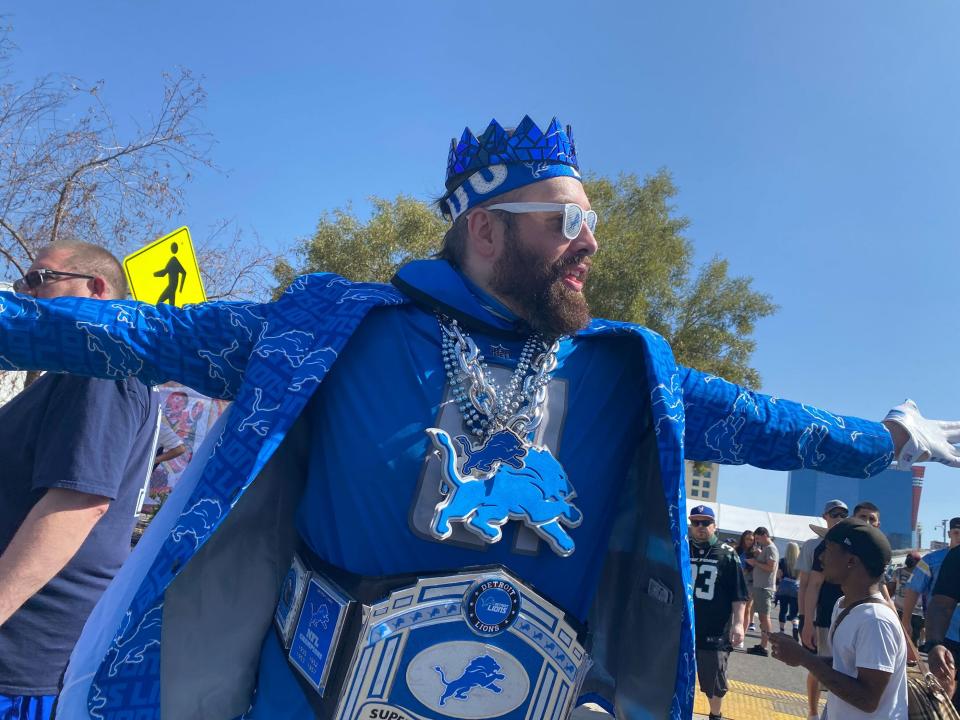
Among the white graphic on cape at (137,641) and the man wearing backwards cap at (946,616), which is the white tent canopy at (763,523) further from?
the white graphic on cape at (137,641)

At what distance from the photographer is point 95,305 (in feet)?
5.46

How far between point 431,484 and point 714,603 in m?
5.48

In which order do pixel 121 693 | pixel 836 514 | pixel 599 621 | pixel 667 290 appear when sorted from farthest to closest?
pixel 667 290 → pixel 836 514 → pixel 599 621 → pixel 121 693

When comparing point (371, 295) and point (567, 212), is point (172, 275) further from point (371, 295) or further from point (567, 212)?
point (567, 212)

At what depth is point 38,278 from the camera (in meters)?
2.33

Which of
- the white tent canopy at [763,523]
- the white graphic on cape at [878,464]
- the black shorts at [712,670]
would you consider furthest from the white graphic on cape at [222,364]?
the white tent canopy at [763,523]

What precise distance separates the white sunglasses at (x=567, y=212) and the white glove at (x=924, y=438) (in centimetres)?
103

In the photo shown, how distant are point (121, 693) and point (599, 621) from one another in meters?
1.13

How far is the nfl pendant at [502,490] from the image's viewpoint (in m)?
1.62

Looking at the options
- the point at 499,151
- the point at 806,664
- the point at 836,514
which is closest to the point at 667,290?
the point at 836,514

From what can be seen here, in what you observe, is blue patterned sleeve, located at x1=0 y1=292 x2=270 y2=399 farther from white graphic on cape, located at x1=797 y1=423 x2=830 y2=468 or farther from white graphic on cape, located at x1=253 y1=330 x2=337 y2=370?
white graphic on cape, located at x1=797 y1=423 x2=830 y2=468

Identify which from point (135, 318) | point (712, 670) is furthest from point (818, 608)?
point (135, 318)

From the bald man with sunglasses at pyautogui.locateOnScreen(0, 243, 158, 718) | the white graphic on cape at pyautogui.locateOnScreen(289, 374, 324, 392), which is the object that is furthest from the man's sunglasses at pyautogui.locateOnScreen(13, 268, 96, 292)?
the white graphic on cape at pyautogui.locateOnScreen(289, 374, 324, 392)

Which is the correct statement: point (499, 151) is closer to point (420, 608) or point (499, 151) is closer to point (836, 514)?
point (420, 608)
